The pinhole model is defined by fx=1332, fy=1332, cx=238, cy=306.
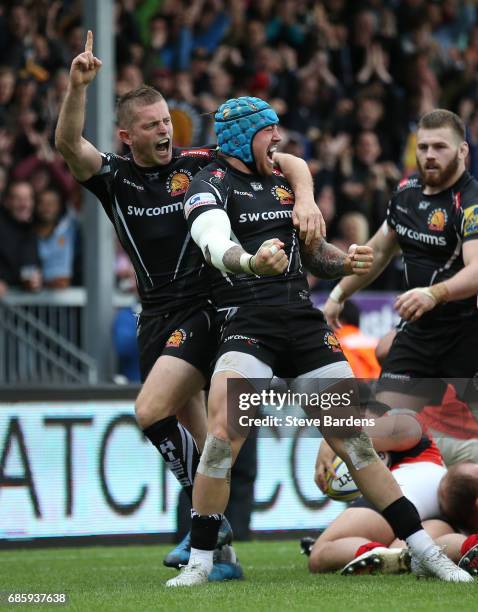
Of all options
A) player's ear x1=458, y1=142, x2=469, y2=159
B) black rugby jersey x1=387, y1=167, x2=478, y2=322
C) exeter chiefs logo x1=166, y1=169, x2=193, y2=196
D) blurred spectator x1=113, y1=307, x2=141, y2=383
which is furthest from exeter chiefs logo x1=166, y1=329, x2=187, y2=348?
blurred spectator x1=113, y1=307, x2=141, y2=383

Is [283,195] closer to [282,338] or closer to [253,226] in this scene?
[253,226]

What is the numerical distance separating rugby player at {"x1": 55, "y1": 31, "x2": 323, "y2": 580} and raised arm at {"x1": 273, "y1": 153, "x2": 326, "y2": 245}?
27 millimetres

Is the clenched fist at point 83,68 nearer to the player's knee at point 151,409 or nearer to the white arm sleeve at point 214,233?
the white arm sleeve at point 214,233

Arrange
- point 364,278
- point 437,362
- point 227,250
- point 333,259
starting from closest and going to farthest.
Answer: point 227,250
point 333,259
point 437,362
point 364,278

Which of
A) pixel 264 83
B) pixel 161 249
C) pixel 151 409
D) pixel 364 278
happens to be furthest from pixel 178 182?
pixel 264 83

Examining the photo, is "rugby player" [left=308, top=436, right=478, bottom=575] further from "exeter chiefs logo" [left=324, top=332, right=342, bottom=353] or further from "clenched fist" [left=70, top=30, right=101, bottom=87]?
"clenched fist" [left=70, top=30, right=101, bottom=87]

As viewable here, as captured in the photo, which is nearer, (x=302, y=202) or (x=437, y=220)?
(x=302, y=202)

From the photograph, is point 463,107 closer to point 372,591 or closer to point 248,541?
point 248,541

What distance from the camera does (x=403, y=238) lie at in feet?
26.2

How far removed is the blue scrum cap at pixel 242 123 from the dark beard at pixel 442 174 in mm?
1378

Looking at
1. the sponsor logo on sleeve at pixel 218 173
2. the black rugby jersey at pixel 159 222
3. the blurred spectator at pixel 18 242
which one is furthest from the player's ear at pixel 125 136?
the blurred spectator at pixel 18 242

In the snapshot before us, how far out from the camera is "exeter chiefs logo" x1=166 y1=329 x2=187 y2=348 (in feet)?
23.3

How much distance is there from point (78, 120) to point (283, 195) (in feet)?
3.79

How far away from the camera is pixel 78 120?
6965mm
